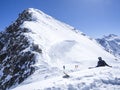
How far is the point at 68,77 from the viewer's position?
16.0m

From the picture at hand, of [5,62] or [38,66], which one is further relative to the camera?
[5,62]

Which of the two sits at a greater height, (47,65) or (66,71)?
(47,65)

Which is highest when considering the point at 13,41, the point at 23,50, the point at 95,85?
the point at 13,41

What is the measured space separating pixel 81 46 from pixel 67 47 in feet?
13.1

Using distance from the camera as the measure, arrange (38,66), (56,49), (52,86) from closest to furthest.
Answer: (52,86)
(38,66)
(56,49)

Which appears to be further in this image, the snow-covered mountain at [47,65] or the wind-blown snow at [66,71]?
the snow-covered mountain at [47,65]

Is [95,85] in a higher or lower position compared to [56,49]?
lower

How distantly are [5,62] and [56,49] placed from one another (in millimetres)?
9811

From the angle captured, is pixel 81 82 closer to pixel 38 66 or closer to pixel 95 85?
pixel 95 85

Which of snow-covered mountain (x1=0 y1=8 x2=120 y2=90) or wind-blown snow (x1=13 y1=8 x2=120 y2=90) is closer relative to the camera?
wind-blown snow (x1=13 y1=8 x2=120 y2=90)

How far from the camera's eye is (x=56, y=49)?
135 feet

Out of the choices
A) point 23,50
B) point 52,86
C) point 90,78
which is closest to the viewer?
point 52,86

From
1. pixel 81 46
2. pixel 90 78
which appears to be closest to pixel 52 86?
pixel 90 78

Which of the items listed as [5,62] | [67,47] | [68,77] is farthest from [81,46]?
[68,77]
